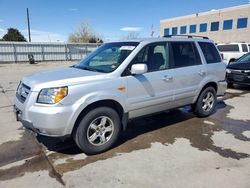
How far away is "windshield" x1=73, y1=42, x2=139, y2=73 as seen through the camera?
13.3 feet

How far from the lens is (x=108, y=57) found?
452cm

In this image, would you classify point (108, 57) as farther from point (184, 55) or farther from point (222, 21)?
point (222, 21)

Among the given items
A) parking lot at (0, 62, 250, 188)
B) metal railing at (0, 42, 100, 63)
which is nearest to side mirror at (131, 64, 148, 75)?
parking lot at (0, 62, 250, 188)

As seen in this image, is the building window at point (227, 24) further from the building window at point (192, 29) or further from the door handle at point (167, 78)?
the door handle at point (167, 78)

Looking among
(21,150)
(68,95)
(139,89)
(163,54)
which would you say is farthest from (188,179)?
(21,150)

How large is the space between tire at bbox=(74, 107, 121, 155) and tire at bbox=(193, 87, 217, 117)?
237 cm

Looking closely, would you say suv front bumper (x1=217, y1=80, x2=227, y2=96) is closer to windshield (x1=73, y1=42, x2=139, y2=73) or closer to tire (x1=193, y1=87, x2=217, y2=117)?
tire (x1=193, y1=87, x2=217, y2=117)

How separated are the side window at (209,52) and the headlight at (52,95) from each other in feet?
11.5

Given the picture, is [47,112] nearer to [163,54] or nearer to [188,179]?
[188,179]

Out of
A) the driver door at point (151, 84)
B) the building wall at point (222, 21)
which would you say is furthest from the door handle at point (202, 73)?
the building wall at point (222, 21)

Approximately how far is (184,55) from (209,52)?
984 mm

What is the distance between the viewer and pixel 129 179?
308 centimetres

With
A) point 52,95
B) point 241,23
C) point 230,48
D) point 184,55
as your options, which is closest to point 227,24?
point 241,23

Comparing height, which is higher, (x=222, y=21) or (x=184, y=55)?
(x=222, y=21)
